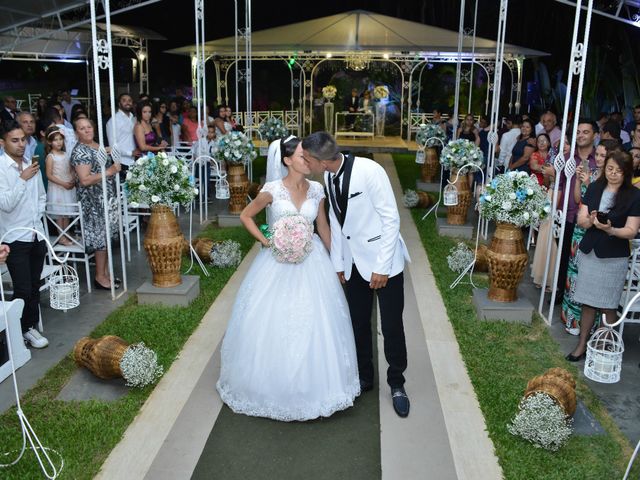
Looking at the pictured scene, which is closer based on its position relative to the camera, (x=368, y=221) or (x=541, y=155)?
(x=368, y=221)

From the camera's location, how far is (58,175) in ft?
22.5

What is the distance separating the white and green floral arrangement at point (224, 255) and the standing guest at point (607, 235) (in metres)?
4.20

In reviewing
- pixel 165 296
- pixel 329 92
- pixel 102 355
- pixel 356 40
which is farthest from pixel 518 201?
pixel 329 92

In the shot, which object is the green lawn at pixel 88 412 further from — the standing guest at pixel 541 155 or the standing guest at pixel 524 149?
the standing guest at pixel 524 149

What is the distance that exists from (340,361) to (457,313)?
8.24 ft

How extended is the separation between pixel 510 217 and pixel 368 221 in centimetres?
229

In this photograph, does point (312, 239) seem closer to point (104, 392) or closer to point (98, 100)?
point (104, 392)

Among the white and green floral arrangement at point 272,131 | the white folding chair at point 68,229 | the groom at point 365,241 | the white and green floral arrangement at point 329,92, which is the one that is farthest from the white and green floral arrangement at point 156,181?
the white and green floral arrangement at point 329,92

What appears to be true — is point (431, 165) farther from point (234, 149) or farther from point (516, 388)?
point (516, 388)

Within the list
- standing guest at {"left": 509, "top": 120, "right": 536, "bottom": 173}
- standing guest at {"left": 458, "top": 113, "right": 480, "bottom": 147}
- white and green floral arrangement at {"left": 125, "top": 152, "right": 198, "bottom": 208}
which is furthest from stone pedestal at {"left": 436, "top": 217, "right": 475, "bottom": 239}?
white and green floral arrangement at {"left": 125, "top": 152, "right": 198, "bottom": 208}

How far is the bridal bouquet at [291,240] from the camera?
4.49 metres

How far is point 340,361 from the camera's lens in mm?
4504

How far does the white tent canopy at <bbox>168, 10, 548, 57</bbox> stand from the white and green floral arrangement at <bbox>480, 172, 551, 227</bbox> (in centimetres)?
1392

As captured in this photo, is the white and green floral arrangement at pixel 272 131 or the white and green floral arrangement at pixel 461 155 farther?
the white and green floral arrangement at pixel 272 131
